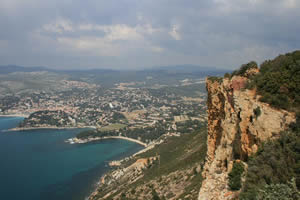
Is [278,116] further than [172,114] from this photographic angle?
No

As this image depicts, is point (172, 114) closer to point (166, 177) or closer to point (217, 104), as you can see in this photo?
point (166, 177)

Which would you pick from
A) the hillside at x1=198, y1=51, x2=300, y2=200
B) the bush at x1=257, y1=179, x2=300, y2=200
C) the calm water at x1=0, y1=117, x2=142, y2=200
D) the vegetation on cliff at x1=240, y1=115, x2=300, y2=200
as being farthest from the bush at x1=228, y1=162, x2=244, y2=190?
the calm water at x1=0, y1=117, x2=142, y2=200

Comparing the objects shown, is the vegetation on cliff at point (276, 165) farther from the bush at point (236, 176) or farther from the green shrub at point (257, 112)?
the green shrub at point (257, 112)

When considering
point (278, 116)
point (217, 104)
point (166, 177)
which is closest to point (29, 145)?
point (166, 177)

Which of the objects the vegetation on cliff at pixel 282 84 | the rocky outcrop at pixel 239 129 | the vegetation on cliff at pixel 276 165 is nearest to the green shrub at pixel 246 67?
the rocky outcrop at pixel 239 129

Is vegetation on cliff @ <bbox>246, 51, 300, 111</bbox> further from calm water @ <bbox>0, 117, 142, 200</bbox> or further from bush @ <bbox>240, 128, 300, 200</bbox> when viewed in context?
calm water @ <bbox>0, 117, 142, 200</bbox>
